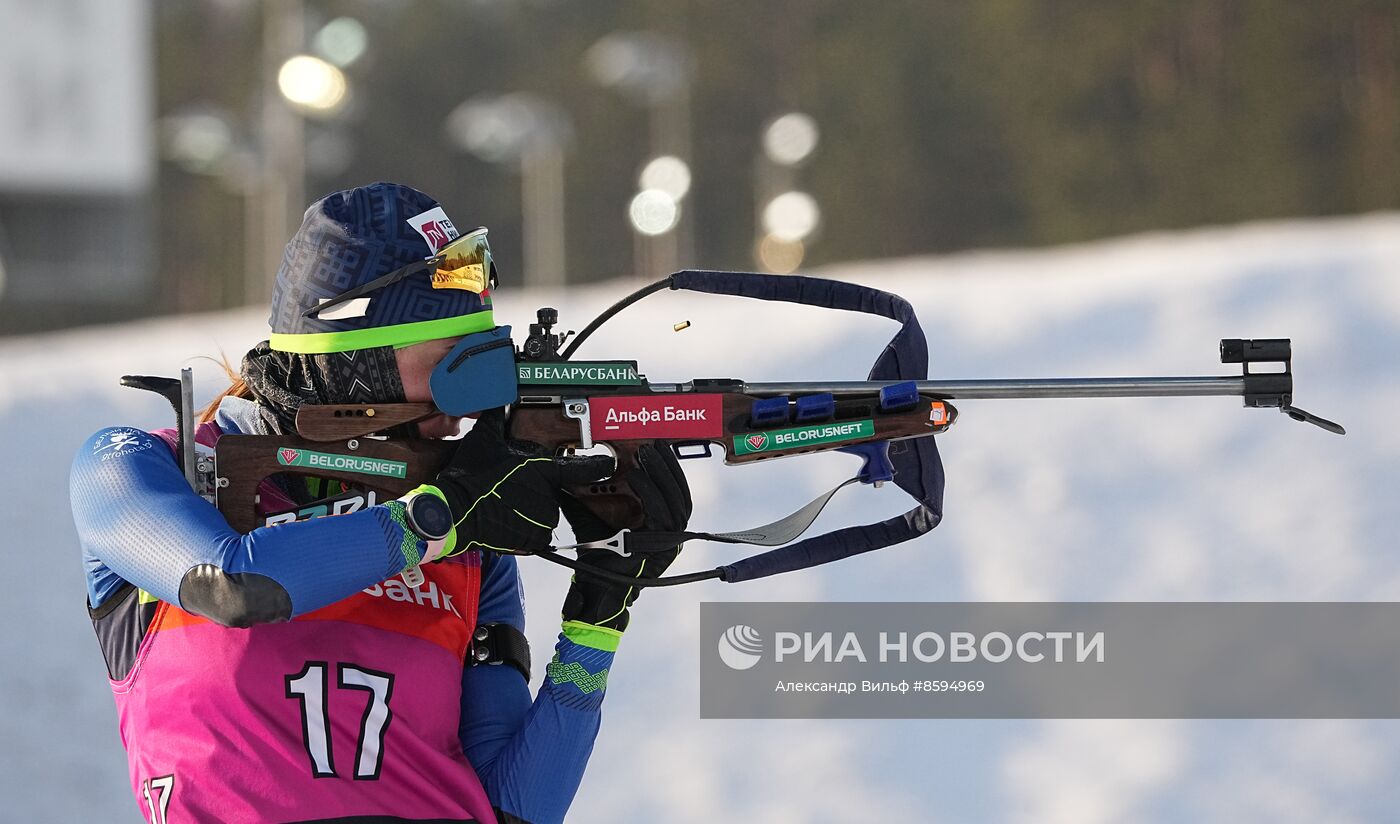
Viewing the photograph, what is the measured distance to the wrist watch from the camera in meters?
2.16

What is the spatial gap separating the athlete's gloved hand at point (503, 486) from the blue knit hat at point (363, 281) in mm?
198

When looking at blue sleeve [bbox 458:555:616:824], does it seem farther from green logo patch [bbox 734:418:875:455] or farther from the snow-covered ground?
the snow-covered ground

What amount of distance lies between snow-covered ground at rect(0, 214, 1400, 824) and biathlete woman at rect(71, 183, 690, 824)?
234 cm

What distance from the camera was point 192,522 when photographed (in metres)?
2.06

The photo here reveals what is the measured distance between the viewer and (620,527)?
2.51 m

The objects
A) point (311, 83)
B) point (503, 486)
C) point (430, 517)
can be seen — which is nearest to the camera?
point (430, 517)

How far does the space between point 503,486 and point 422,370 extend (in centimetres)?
24

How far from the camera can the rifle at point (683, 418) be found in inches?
92.5

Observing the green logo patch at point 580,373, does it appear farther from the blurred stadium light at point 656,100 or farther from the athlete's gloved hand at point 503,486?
the blurred stadium light at point 656,100

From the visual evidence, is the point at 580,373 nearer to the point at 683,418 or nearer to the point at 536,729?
the point at 683,418

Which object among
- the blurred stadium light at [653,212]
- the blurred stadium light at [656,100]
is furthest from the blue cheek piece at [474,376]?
the blurred stadium light at [653,212]

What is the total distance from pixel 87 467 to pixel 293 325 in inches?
14.7

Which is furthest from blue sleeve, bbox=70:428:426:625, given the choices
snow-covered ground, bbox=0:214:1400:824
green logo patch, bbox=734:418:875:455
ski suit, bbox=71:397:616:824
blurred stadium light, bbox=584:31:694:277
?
blurred stadium light, bbox=584:31:694:277

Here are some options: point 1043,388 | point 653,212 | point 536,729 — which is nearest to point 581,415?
point 536,729
